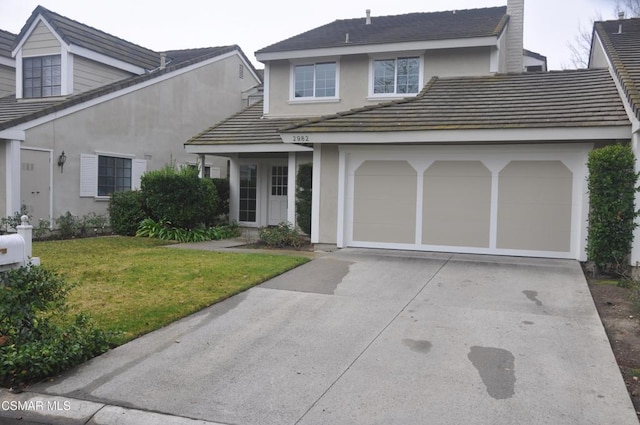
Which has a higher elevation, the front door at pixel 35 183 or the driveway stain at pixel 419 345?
the front door at pixel 35 183

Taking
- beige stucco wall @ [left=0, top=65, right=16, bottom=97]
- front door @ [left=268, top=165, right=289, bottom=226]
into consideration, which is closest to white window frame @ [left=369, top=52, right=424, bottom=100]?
front door @ [left=268, top=165, right=289, bottom=226]

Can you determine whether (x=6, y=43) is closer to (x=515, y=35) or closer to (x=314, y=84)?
(x=314, y=84)

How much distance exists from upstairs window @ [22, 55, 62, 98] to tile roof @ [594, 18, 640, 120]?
1622cm

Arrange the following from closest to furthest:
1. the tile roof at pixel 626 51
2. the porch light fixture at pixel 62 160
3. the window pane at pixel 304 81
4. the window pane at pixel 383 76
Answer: the tile roof at pixel 626 51, the porch light fixture at pixel 62 160, the window pane at pixel 383 76, the window pane at pixel 304 81

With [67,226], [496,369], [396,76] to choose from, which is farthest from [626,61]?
[67,226]

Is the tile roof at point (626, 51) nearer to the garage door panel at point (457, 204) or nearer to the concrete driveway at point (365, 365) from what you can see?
the garage door panel at point (457, 204)

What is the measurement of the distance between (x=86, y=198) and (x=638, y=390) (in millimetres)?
15770

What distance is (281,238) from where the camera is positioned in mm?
13055

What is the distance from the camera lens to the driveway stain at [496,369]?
473cm

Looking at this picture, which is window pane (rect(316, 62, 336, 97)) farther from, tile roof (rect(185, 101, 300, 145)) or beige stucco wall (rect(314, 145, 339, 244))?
beige stucco wall (rect(314, 145, 339, 244))

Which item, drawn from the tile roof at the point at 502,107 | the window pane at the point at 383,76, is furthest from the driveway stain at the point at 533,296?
the window pane at the point at 383,76

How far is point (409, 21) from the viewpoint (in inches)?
718

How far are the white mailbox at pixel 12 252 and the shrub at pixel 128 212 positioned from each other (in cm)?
1061

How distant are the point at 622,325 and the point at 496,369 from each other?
95.5 inches
